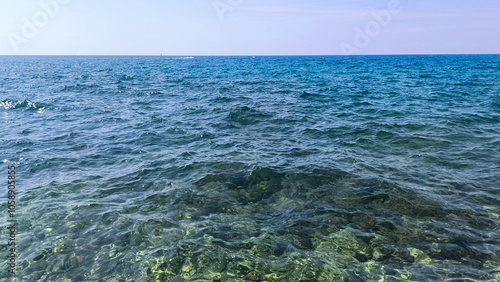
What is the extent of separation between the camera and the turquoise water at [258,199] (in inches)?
245

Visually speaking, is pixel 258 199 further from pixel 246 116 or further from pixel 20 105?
pixel 20 105

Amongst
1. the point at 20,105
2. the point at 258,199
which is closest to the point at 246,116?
the point at 258,199

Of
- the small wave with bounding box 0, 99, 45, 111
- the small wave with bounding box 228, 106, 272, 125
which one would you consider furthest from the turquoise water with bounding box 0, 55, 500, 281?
the small wave with bounding box 0, 99, 45, 111

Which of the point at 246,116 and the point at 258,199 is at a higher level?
the point at 246,116

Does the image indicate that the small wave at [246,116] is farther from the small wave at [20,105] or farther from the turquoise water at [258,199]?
the small wave at [20,105]

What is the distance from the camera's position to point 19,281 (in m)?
5.86

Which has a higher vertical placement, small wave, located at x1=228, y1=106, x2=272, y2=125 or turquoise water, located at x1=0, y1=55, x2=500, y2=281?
small wave, located at x1=228, y1=106, x2=272, y2=125

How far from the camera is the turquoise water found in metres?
6.23

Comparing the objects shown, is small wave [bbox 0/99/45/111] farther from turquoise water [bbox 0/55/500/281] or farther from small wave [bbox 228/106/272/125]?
small wave [bbox 228/106/272/125]

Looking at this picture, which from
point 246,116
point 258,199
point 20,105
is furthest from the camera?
point 20,105

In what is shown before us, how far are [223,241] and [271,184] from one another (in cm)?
356

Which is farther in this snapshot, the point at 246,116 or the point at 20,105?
the point at 20,105

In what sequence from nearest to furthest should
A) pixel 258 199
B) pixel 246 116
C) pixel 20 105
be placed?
pixel 258 199, pixel 246 116, pixel 20 105

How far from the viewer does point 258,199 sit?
9.18 metres
